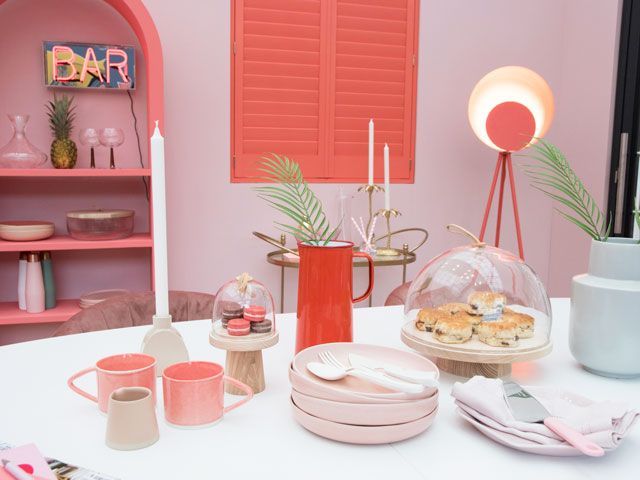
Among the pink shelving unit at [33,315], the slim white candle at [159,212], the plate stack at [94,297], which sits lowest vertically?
the pink shelving unit at [33,315]

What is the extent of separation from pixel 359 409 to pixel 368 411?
1cm

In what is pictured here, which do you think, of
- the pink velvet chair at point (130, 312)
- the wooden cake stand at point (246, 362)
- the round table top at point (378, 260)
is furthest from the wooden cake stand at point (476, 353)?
the round table top at point (378, 260)

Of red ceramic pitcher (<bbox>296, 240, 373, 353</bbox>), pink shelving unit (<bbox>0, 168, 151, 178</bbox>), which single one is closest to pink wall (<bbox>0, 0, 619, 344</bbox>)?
pink shelving unit (<bbox>0, 168, 151, 178</bbox>)

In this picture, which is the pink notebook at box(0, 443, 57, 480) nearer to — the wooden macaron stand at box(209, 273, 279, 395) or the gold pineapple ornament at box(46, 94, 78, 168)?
the wooden macaron stand at box(209, 273, 279, 395)

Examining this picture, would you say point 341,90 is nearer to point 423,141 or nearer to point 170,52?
point 423,141

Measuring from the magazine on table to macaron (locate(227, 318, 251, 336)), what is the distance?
27cm

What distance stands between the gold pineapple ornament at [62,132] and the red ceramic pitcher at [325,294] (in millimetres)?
1717

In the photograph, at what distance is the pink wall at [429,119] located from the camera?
8.70 feet

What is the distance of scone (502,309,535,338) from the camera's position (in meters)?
0.96

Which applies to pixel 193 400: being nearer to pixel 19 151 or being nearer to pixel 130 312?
pixel 130 312

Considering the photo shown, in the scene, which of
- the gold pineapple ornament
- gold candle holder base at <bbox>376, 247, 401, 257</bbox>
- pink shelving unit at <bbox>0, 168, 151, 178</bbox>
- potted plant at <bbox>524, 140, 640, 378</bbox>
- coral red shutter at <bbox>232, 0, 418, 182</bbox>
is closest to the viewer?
potted plant at <bbox>524, 140, 640, 378</bbox>

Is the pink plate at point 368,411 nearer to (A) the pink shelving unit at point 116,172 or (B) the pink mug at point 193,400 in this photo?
(B) the pink mug at point 193,400

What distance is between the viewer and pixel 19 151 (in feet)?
7.36

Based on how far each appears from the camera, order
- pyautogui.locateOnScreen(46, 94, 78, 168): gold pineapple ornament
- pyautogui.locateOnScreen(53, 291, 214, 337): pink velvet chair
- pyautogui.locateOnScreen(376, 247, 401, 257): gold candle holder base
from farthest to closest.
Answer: pyautogui.locateOnScreen(376, 247, 401, 257): gold candle holder base, pyautogui.locateOnScreen(46, 94, 78, 168): gold pineapple ornament, pyautogui.locateOnScreen(53, 291, 214, 337): pink velvet chair
